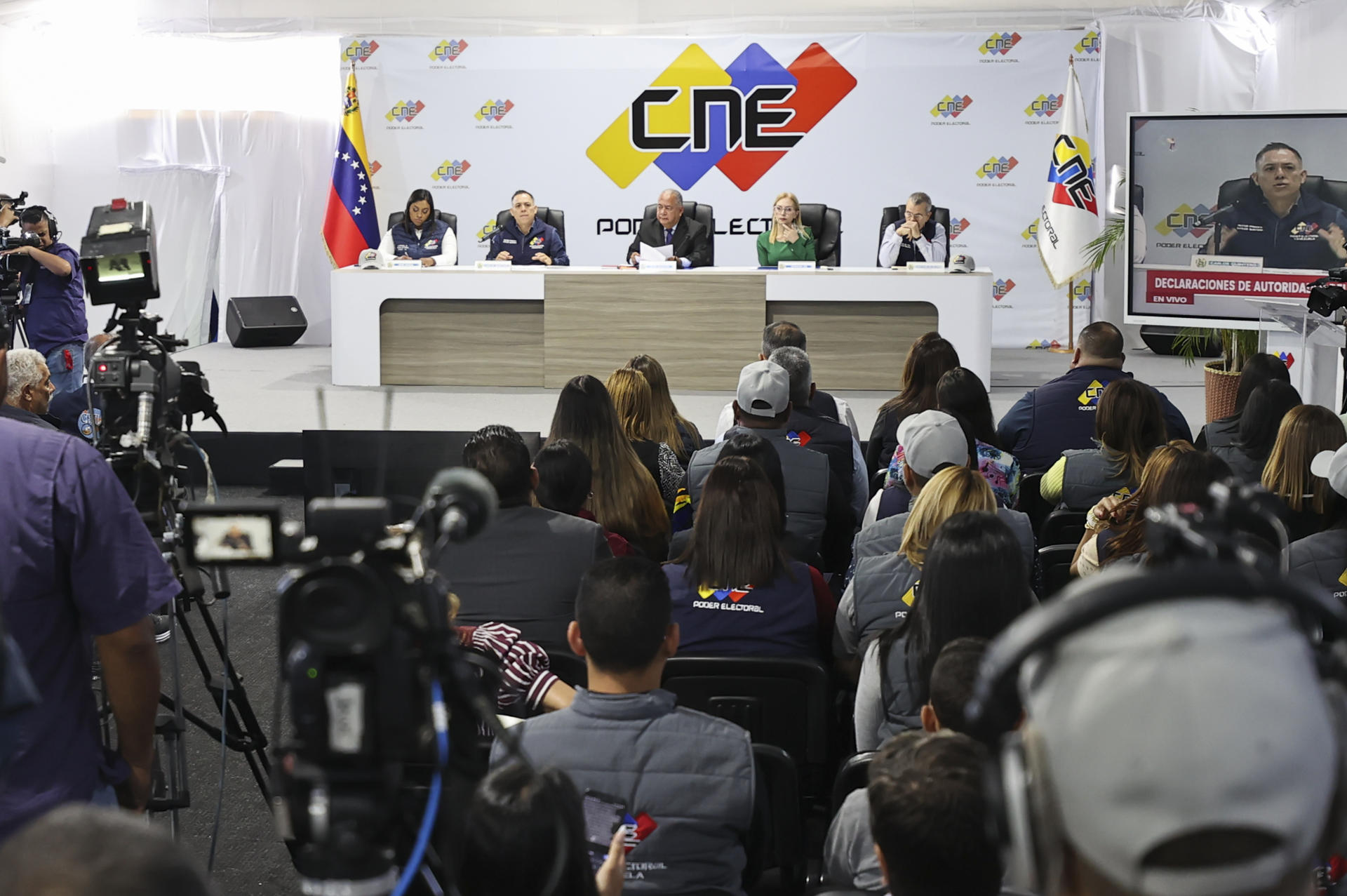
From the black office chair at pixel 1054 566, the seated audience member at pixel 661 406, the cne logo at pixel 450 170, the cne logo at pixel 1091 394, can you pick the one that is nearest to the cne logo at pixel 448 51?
the cne logo at pixel 450 170

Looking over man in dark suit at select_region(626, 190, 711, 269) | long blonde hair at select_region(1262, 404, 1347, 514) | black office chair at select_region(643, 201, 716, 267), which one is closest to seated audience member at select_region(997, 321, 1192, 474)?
long blonde hair at select_region(1262, 404, 1347, 514)

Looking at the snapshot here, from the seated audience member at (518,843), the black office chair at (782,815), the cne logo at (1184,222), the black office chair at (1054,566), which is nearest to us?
the seated audience member at (518,843)

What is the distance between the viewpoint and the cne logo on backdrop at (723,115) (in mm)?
10539

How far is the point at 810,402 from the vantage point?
4.65 m

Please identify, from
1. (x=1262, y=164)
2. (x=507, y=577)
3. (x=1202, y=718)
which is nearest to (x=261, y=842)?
(x=507, y=577)

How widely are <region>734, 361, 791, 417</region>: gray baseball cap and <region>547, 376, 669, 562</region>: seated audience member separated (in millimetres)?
453

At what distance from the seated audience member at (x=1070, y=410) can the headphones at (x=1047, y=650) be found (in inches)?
155

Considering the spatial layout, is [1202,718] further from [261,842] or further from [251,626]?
[251,626]

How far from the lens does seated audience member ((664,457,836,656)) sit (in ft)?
8.73

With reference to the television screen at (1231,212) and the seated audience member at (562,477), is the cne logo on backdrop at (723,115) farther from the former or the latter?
the seated audience member at (562,477)

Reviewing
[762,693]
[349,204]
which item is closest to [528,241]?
[349,204]

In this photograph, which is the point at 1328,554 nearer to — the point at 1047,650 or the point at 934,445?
the point at 934,445

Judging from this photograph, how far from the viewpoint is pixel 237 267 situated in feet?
37.8

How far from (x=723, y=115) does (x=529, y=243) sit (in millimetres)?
2841
